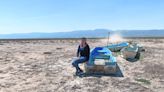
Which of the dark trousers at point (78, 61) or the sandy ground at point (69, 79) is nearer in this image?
the sandy ground at point (69, 79)

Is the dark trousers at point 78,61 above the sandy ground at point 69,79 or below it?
above

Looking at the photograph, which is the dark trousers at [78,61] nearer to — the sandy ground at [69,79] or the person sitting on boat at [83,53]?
the person sitting on boat at [83,53]

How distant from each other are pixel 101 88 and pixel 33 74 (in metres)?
4.04

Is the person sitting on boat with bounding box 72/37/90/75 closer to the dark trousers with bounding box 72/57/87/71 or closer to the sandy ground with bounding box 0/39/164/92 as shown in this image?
the dark trousers with bounding box 72/57/87/71

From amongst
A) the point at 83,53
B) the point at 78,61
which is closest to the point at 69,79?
the point at 78,61

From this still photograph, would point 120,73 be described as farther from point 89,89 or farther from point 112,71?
point 89,89

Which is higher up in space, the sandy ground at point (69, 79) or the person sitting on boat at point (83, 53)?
the person sitting on boat at point (83, 53)

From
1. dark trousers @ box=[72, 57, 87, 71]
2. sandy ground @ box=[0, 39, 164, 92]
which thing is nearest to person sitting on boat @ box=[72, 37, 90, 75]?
dark trousers @ box=[72, 57, 87, 71]

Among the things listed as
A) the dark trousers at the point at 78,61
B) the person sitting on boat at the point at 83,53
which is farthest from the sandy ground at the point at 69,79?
the person sitting on boat at the point at 83,53

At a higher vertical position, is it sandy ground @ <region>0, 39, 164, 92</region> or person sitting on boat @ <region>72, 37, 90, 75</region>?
person sitting on boat @ <region>72, 37, 90, 75</region>

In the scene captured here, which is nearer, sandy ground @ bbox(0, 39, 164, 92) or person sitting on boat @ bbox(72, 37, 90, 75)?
sandy ground @ bbox(0, 39, 164, 92)

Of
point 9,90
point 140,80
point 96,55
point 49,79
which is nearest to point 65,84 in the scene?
point 49,79

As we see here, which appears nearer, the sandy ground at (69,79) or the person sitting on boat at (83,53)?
the sandy ground at (69,79)

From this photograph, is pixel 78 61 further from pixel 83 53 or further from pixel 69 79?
pixel 69 79
